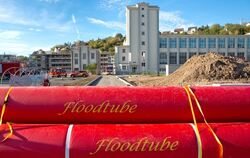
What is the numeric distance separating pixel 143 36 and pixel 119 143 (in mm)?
98610

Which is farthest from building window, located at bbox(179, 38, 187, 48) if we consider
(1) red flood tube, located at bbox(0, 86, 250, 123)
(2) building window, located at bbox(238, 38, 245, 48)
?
(1) red flood tube, located at bbox(0, 86, 250, 123)

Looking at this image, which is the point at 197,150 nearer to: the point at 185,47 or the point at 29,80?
the point at 29,80

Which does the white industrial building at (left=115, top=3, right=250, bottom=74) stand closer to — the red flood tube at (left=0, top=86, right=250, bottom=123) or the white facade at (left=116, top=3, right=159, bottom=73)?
the white facade at (left=116, top=3, right=159, bottom=73)

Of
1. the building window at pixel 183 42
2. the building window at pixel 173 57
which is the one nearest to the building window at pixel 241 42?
the building window at pixel 183 42

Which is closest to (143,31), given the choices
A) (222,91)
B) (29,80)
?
(29,80)

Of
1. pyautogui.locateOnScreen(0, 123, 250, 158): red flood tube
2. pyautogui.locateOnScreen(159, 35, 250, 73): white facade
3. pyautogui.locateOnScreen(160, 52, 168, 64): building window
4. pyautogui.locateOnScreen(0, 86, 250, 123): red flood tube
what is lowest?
pyautogui.locateOnScreen(0, 123, 250, 158): red flood tube

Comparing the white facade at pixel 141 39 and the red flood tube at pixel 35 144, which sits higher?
the white facade at pixel 141 39

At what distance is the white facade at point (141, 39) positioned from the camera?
102000 mm

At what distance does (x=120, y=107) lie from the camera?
5.18m

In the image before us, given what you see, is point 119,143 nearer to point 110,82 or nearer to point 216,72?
point 216,72

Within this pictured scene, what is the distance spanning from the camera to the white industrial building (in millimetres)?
102375

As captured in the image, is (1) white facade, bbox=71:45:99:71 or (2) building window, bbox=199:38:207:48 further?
(1) white facade, bbox=71:45:99:71

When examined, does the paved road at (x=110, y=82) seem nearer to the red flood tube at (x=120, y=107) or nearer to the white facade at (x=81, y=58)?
the red flood tube at (x=120, y=107)

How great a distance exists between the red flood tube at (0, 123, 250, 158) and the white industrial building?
9460 centimetres
